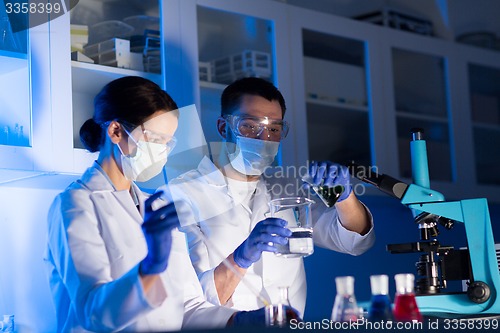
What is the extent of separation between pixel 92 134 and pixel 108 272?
0.53 meters

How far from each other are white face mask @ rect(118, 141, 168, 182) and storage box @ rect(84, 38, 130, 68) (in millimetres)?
724

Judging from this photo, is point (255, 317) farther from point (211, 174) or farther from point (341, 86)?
point (341, 86)

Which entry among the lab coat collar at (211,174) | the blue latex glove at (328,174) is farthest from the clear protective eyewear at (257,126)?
the blue latex glove at (328,174)

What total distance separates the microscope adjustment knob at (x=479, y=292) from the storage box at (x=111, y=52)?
142 centimetres

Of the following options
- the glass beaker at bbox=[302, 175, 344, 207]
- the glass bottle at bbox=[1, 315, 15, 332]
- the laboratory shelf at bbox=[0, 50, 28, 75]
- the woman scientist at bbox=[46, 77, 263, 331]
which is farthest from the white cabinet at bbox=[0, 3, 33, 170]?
the glass beaker at bbox=[302, 175, 344, 207]

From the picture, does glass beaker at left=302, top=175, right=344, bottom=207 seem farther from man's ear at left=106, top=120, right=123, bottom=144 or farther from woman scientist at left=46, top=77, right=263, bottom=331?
man's ear at left=106, top=120, right=123, bottom=144

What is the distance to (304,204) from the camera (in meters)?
1.98

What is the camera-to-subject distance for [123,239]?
→ 188cm

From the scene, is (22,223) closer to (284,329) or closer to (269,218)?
(269,218)

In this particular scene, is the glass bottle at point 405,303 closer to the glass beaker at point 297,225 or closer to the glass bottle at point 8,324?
the glass beaker at point 297,225

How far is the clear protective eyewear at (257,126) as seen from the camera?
240cm

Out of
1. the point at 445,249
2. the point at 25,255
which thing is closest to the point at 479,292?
the point at 445,249

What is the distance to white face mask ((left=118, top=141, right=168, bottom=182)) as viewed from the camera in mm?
1956

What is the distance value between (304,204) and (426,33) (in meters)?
2.09
